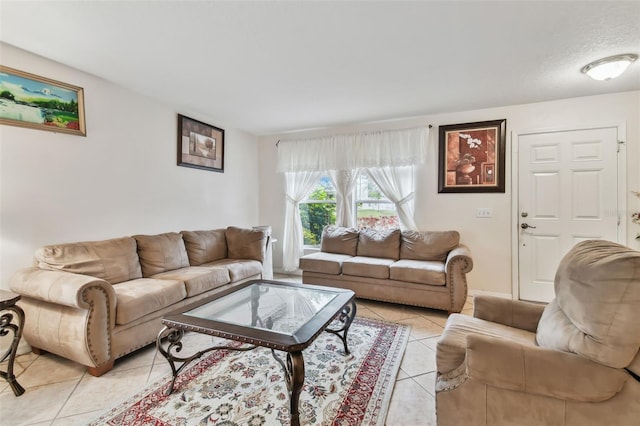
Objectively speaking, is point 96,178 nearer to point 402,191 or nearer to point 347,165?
point 347,165

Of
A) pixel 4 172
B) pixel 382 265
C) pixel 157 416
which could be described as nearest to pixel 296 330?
pixel 157 416

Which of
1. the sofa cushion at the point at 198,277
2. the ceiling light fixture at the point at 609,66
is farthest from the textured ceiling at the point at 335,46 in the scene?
the sofa cushion at the point at 198,277

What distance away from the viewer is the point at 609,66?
2.29 meters

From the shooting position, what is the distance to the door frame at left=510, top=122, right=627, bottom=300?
9.74ft

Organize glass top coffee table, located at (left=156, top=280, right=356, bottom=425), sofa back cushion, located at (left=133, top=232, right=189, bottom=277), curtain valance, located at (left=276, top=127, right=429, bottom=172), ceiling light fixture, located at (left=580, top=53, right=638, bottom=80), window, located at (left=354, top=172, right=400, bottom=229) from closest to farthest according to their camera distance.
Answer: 1. glass top coffee table, located at (left=156, top=280, right=356, bottom=425)
2. ceiling light fixture, located at (left=580, top=53, right=638, bottom=80)
3. sofa back cushion, located at (left=133, top=232, right=189, bottom=277)
4. curtain valance, located at (left=276, top=127, right=429, bottom=172)
5. window, located at (left=354, top=172, right=400, bottom=229)

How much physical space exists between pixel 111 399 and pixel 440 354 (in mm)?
1883

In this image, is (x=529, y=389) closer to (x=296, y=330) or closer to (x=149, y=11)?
(x=296, y=330)

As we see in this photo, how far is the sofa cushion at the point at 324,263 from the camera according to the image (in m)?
3.46

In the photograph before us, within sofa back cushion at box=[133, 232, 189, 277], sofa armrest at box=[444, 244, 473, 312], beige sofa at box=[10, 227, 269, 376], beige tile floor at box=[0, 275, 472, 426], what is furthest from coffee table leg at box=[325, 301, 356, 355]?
sofa back cushion at box=[133, 232, 189, 277]

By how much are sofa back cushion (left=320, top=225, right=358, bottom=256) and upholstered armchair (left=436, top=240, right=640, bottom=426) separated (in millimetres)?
2488

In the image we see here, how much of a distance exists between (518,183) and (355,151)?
2.09 m

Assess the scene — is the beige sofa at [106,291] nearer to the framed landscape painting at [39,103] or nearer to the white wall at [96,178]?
the white wall at [96,178]

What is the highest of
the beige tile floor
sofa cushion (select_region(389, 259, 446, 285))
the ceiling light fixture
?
the ceiling light fixture

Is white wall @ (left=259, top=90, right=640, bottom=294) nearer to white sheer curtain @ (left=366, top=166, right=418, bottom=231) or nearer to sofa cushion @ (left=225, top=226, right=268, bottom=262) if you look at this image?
white sheer curtain @ (left=366, top=166, right=418, bottom=231)
